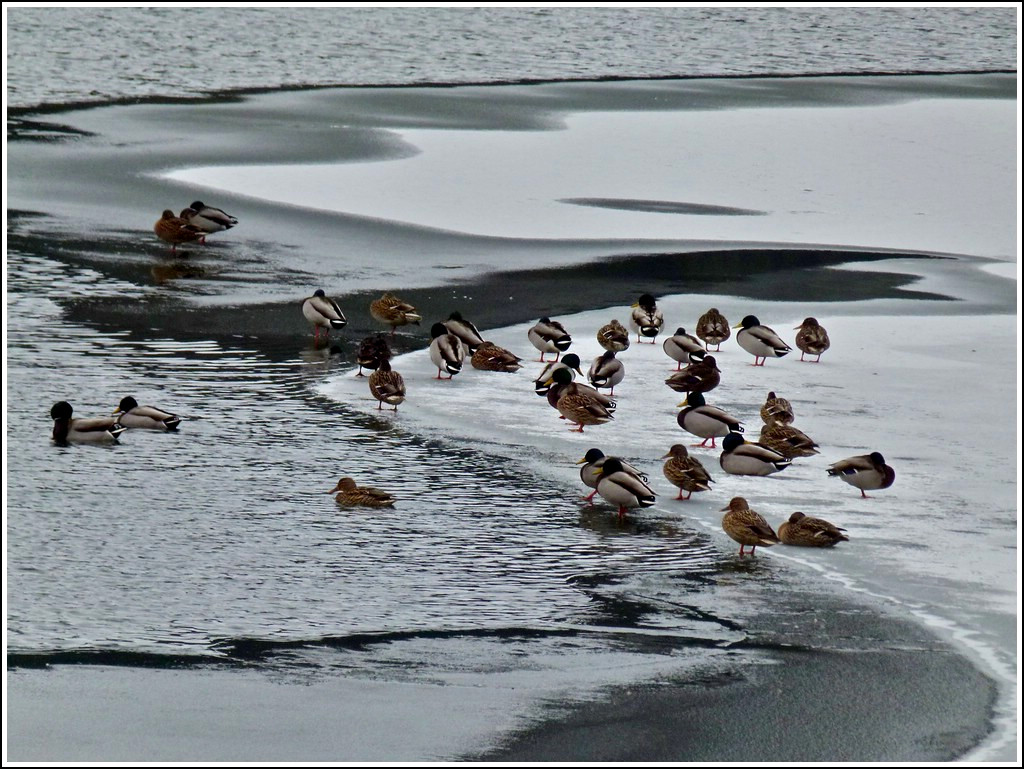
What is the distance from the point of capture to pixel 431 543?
31.6ft

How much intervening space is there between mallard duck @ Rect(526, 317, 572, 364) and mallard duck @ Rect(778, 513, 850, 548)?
4.65 meters

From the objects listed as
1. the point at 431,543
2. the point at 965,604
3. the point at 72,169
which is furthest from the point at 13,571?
the point at 72,169

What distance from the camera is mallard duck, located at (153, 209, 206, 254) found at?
18438 mm

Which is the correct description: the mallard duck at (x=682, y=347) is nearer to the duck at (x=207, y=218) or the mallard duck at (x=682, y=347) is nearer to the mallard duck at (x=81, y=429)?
the mallard duck at (x=81, y=429)

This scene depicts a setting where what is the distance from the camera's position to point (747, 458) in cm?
1105

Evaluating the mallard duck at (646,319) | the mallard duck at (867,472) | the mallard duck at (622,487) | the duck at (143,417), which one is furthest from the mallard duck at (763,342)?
the duck at (143,417)

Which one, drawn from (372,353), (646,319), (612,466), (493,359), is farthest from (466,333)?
(612,466)

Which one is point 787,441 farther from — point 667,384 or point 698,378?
point 667,384

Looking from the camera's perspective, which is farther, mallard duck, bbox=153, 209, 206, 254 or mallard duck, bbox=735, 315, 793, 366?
mallard duck, bbox=153, 209, 206, 254

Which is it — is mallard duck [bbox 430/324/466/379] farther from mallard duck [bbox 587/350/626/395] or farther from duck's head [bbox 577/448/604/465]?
duck's head [bbox 577/448/604/465]

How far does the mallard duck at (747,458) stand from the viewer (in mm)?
11039

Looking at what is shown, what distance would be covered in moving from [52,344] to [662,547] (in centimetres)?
683

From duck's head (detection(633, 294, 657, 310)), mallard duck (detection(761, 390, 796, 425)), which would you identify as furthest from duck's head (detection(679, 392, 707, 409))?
duck's head (detection(633, 294, 657, 310))

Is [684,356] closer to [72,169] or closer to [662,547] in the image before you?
[662,547]
